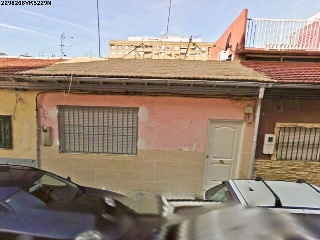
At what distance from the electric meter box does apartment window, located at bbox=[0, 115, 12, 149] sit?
261 inches

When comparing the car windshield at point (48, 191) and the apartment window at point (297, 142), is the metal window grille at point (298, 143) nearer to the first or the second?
the apartment window at point (297, 142)

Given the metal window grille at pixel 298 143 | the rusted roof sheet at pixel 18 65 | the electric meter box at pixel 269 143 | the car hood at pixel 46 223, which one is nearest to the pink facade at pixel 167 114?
the electric meter box at pixel 269 143

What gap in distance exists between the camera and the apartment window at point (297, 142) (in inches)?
236

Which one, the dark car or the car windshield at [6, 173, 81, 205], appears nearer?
the dark car

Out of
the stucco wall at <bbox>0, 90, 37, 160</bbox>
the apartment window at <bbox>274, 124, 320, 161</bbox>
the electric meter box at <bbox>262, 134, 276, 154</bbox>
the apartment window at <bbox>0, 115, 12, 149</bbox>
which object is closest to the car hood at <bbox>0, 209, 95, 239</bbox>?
the stucco wall at <bbox>0, 90, 37, 160</bbox>

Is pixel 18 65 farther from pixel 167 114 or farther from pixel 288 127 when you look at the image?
pixel 288 127

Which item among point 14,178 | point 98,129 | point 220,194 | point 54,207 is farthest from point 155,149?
point 14,178

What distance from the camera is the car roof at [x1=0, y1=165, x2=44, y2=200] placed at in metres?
3.40

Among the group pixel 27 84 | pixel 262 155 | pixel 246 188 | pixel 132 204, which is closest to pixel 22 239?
pixel 132 204

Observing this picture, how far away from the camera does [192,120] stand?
19.7ft

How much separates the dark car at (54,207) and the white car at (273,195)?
5.11 ft

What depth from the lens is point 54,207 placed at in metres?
3.38

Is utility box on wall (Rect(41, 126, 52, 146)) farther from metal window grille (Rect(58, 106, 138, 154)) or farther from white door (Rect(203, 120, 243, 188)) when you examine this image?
white door (Rect(203, 120, 243, 188))

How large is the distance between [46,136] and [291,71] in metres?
6.78
